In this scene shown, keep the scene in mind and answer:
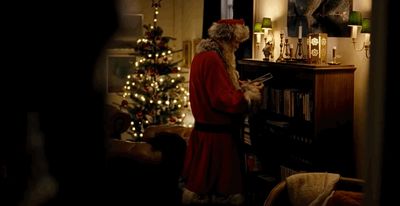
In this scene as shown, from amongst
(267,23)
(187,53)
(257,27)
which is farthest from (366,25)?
(187,53)

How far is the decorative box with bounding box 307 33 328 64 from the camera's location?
3.69 m

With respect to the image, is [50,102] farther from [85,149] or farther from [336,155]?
[336,155]

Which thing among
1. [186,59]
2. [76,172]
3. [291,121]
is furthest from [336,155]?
[186,59]

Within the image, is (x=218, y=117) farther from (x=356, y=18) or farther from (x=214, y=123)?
(x=356, y=18)

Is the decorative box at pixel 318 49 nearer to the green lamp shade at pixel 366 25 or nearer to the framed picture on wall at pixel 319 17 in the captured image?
the framed picture on wall at pixel 319 17

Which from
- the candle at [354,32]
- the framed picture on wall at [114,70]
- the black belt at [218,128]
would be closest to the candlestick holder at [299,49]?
the candle at [354,32]

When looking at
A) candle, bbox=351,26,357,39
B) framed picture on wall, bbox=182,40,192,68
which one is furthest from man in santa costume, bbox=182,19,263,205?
framed picture on wall, bbox=182,40,192,68

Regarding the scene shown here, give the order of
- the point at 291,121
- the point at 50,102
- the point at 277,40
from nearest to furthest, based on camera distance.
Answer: the point at 50,102 < the point at 291,121 < the point at 277,40

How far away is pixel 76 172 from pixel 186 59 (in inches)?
248

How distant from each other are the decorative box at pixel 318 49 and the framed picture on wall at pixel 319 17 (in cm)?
10

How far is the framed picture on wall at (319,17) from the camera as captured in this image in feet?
11.9

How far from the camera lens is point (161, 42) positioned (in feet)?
18.9

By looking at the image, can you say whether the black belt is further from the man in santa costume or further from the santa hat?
the santa hat

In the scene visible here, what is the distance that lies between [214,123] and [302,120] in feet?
2.25
